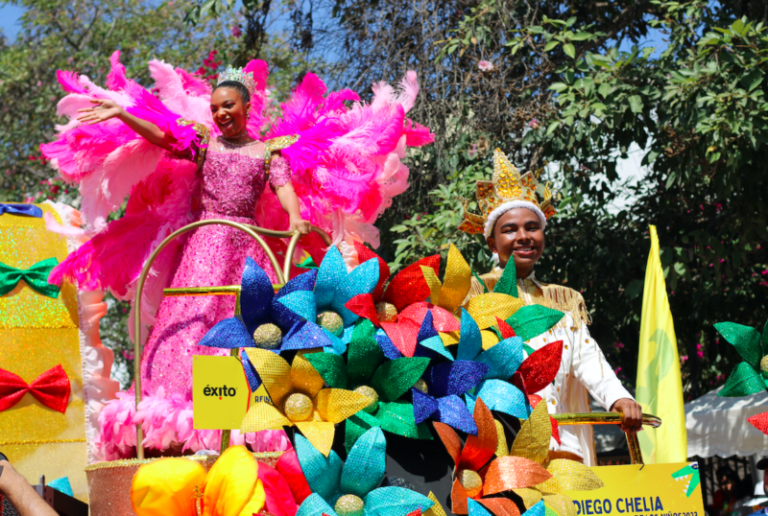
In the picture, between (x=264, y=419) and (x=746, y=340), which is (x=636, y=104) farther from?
(x=264, y=419)

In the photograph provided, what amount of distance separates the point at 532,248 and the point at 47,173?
8.11 metres

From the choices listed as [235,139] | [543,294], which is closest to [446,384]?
[543,294]

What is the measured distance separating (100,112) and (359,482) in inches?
74.7

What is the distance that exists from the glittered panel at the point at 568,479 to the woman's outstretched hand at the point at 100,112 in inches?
74.9

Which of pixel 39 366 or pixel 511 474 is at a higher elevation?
pixel 39 366

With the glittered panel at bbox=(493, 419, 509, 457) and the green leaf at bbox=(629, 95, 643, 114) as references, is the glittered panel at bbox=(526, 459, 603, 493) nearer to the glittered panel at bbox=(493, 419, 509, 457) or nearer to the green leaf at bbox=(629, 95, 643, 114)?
the glittered panel at bbox=(493, 419, 509, 457)

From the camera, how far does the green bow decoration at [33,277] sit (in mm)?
3230

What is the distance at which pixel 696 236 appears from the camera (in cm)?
455

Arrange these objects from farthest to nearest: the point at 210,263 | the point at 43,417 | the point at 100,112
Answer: the point at 43,417, the point at 210,263, the point at 100,112

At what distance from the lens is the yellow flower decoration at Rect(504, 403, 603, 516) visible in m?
1.12

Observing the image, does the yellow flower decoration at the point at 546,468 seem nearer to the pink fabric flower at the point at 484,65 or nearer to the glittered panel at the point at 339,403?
the glittered panel at the point at 339,403

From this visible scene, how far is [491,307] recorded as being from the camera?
1.24m

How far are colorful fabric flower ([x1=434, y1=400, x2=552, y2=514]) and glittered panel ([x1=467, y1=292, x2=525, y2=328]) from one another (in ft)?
0.56

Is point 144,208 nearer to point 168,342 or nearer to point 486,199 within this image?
point 168,342
